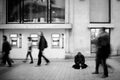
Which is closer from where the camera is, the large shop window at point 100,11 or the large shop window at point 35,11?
the large shop window at point 100,11

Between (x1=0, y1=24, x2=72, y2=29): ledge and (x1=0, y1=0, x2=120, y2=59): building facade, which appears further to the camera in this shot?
(x1=0, y1=0, x2=120, y2=59): building facade

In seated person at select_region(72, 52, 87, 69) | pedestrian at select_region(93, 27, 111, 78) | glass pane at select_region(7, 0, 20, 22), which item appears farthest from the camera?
glass pane at select_region(7, 0, 20, 22)

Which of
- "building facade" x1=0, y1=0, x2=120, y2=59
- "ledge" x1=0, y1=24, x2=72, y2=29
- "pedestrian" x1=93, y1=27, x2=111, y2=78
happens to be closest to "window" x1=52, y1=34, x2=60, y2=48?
"building facade" x1=0, y1=0, x2=120, y2=59

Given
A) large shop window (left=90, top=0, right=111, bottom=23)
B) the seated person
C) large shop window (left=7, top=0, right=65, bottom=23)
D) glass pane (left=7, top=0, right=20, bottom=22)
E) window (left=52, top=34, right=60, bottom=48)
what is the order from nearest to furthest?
the seated person
large shop window (left=90, top=0, right=111, bottom=23)
window (left=52, top=34, right=60, bottom=48)
large shop window (left=7, top=0, right=65, bottom=23)
glass pane (left=7, top=0, right=20, bottom=22)

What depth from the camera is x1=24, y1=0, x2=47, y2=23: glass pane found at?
18.2 meters

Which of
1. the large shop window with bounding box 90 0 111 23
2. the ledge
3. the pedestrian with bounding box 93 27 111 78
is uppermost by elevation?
the large shop window with bounding box 90 0 111 23

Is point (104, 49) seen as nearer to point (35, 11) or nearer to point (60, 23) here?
point (60, 23)

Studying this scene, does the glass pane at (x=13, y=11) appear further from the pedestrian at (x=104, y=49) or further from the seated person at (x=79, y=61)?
the pedestrian at (x=104, y=49)

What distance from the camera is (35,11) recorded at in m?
18.4

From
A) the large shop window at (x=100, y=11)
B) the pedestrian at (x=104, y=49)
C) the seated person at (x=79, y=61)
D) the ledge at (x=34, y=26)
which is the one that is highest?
the large shop window at (x=100, y=11)

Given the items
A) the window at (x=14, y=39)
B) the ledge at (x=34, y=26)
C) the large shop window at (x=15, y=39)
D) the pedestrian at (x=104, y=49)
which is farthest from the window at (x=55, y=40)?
the pedestrian at (x=104, y=49)

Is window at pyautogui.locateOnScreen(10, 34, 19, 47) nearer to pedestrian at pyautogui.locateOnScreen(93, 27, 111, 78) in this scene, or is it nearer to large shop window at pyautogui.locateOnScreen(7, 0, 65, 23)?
large shop window at pyautogui.locateOnScreen(7, 0, 65, 23)

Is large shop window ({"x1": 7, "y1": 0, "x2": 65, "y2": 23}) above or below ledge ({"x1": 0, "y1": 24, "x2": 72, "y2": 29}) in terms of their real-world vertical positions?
above

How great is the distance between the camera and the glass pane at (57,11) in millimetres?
18156
